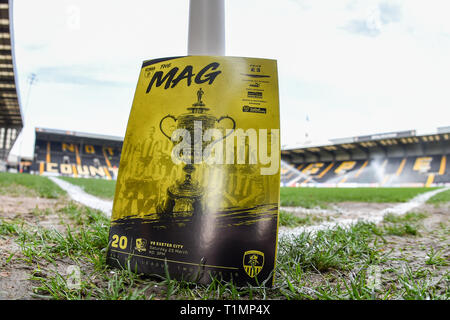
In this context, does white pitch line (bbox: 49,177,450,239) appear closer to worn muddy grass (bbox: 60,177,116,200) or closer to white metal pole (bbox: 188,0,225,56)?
worn muddy grass (bbox: 60,177,116,200)

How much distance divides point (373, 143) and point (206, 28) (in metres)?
31.3

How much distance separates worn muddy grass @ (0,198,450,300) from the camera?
89 centimetres

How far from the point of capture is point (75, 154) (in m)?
34.0

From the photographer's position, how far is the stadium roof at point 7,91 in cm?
1361

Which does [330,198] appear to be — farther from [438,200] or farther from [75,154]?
[75,154]

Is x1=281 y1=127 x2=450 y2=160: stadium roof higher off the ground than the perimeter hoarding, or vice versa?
x1=281 y1=127 x2=450 y2=160: stadium roof

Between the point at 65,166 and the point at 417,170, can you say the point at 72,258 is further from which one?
the point at 65,166

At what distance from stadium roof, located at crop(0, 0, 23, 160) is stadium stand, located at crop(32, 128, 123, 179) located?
310 cm

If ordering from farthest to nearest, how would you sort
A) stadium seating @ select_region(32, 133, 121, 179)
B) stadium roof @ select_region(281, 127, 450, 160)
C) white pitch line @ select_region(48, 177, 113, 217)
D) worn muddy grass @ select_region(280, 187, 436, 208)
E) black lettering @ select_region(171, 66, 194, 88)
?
stadium seating @ select_region(32, 133, 121, 179), stadium roof @ select_region(281, 127, 450, 160), worn muddy grass @ select_region(280, 187, 436, 208), white pitch line @ select_region(48, 177, 113, 217), black lettering @ select_region(171, 66, 194, 88)

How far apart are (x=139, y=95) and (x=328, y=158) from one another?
3527cm

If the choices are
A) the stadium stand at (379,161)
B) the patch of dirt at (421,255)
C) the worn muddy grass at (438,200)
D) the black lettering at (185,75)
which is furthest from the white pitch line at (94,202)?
the stadium stand at (379,161)

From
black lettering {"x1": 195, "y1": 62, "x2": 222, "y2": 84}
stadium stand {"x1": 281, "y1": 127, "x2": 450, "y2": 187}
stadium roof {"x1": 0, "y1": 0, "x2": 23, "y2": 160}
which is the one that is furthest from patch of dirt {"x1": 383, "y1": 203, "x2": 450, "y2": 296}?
stadium stand {"x1": 281, "y1": 127, "x2": 450, "y2": 187}

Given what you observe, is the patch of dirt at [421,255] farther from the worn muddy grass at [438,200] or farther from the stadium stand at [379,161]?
the stadium stand at [379,161]
